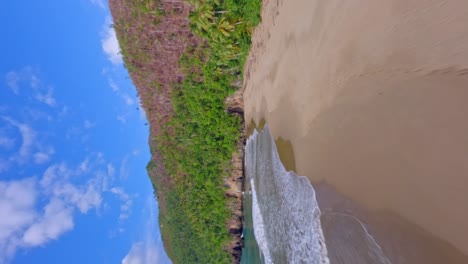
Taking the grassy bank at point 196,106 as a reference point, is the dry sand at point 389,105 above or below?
below

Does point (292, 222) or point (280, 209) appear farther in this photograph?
point (280, 209)

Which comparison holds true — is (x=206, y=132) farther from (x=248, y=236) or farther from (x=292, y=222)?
(x=292, y=222)

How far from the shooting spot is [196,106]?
1563 cm

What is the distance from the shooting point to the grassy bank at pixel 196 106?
12.9 meters

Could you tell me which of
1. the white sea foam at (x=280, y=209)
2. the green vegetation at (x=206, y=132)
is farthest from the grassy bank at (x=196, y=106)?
the white sea foam at (x=280, y=209)

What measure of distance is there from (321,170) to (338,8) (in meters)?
3.83

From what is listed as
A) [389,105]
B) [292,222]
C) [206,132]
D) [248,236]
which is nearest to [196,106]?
[206,132]

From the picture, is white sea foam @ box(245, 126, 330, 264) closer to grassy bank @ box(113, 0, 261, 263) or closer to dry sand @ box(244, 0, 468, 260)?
dry sand @ box(244, 0, 468, 260)

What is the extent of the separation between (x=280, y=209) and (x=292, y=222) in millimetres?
1406

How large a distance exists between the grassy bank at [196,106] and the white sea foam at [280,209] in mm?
2678

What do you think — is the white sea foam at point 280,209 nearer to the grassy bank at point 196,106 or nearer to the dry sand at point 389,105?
the dry sand at point 389,105

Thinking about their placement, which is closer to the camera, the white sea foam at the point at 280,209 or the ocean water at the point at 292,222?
the ocean water at the point at 292,222

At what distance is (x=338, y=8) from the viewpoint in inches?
268

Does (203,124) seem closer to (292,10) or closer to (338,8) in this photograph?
(292,10)
